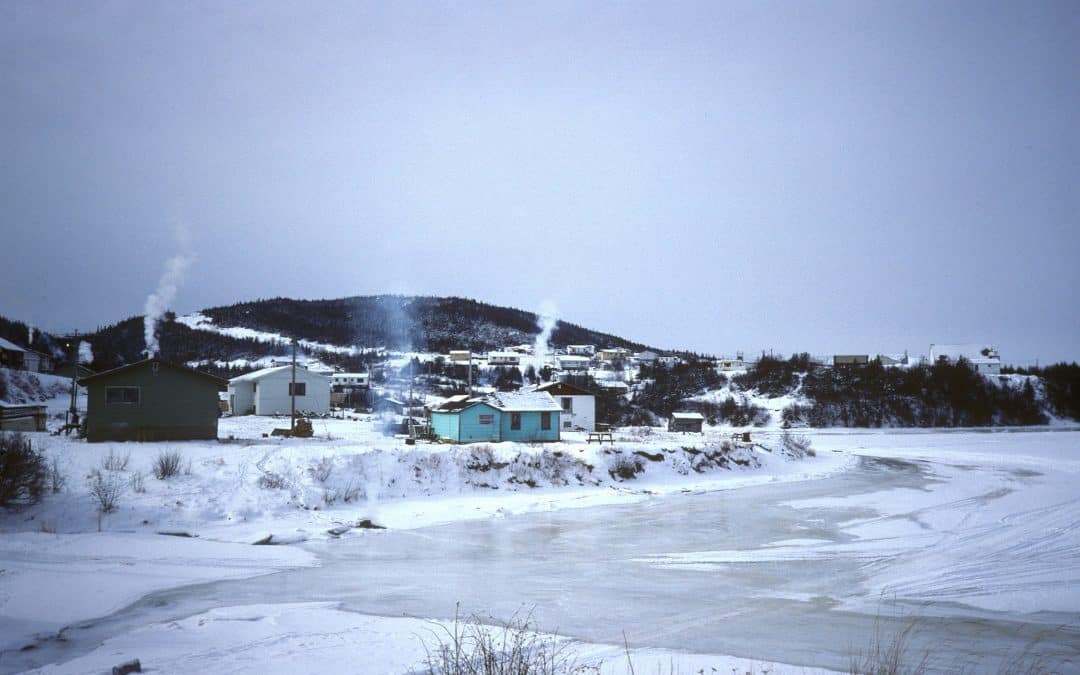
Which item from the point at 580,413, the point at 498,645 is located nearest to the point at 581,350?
the point at 580,413

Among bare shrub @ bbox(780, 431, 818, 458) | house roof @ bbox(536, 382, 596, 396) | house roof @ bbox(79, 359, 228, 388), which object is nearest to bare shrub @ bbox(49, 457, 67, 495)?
house roof @ bbox(79, 359, 228, 388)

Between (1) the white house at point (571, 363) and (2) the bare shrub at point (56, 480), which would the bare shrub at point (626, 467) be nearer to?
(2) the bare shrub at point (56, 480)

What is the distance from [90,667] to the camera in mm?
8898

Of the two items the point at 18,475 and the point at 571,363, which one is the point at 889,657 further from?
the point at 571,363

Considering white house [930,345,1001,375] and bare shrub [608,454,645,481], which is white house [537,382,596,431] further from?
white house [930,345,1001,375]

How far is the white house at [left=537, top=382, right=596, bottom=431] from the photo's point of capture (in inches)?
2158

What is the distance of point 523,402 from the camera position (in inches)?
1671

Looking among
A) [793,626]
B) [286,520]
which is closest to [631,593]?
[793,626]

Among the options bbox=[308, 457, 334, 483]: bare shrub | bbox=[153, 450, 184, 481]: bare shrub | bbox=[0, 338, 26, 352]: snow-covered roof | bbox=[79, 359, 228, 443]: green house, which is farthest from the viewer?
bbox=[0, 338, 26, 352]: snow-covered roof

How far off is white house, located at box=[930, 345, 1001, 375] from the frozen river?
8648 centimetres

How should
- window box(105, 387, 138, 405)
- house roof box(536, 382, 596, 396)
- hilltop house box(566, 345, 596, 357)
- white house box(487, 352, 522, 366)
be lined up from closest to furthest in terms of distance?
window box(105, 387, 138, 405)
house roof box(536, 382, 596, 396)
white house box(487, 352, 522, 366)
hilltop house box(566, 345, 596, 357)

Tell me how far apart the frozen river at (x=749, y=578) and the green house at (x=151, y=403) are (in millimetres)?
18953

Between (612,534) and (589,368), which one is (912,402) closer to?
(589,368)

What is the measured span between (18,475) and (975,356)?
117092 mm
